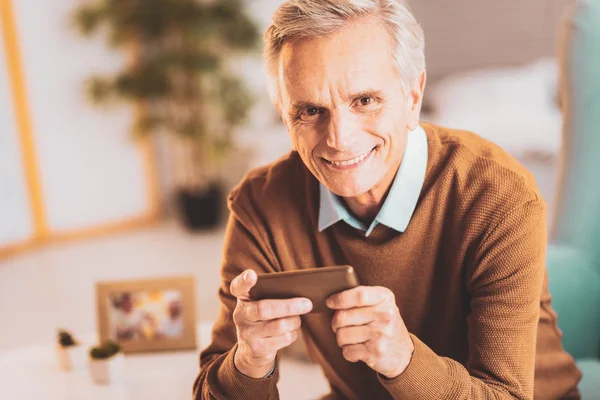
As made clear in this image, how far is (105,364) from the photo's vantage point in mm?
1442

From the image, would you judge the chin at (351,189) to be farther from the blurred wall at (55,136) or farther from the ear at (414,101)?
the blurred wall at (55,136)

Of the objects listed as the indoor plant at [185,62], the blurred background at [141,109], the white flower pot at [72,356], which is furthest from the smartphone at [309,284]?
the indoor plant at [185,62]

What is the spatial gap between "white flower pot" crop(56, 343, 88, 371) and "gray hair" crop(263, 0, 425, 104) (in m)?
0.84

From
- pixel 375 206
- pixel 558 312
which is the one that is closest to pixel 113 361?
pixel 375 206

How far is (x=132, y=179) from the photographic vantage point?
15.0 feet

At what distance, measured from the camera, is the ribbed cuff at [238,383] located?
1043mm

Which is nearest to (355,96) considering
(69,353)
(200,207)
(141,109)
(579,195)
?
(579,195)

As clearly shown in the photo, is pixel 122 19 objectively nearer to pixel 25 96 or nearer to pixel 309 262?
pixel 25 96

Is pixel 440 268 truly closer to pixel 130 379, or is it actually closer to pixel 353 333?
pixel 353 333

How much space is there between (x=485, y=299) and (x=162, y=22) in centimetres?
332

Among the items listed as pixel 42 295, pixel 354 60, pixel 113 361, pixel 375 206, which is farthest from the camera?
pixel 42 295

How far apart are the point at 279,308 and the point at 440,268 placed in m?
0.34

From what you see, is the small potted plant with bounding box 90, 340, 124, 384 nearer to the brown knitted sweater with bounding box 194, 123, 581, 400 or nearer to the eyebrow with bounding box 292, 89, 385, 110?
the brown knitted sweater with bounding box 194, 123, 581, 400

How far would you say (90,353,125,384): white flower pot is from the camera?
56.9 inches
